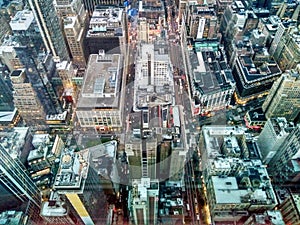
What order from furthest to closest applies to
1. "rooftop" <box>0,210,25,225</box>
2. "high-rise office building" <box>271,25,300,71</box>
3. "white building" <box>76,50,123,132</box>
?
1. "high-rise office building" <box>271,25,300,71</box>
2. "white building" <box>76,50,123,132</box>
3. "rooftop" <box>0,210,25,225</box>

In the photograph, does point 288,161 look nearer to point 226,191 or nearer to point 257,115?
point 226,191

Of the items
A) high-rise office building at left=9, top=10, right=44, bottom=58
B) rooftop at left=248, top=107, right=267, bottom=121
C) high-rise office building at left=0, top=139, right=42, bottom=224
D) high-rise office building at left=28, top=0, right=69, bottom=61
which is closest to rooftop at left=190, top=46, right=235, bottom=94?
rooftop at left=248, top=107, right=267, bottom=121

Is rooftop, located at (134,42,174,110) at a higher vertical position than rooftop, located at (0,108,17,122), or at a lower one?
higher

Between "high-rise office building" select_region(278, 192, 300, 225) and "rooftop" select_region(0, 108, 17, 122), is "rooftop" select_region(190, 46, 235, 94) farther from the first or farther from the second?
"rooftop" select_region(0, 108, 17, 122)

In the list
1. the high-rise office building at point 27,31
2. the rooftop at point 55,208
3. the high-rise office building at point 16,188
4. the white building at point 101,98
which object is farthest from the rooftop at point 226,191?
the high-rise office building at point 27,31

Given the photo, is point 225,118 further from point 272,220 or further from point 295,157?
point 272,220

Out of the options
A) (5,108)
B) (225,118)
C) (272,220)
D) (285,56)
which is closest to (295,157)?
(272,220)

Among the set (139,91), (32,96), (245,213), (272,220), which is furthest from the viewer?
(139,91)
